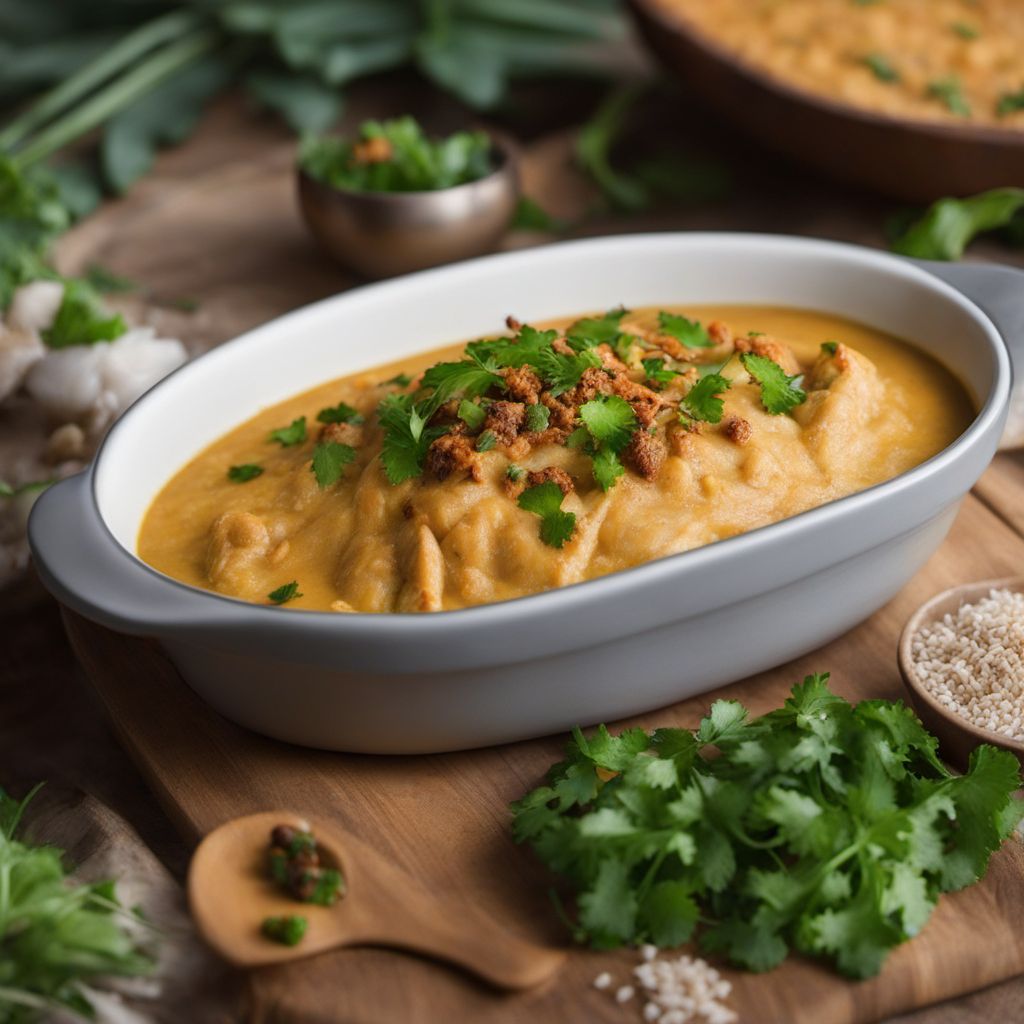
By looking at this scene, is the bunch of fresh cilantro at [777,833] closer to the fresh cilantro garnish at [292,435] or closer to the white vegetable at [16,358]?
the fresh cilantro garnish at [292,435]

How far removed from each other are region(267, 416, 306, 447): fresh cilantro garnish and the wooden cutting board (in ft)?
2.00

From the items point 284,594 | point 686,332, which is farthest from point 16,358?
point 686,332

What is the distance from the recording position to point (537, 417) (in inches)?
131

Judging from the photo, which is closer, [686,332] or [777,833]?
[777,833]

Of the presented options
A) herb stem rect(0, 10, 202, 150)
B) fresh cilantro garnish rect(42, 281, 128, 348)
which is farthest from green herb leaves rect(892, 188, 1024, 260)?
herb stem rect(0, 10, 202, 150)

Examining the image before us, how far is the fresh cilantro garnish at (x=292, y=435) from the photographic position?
3.75 metres

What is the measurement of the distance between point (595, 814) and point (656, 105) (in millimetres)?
4688

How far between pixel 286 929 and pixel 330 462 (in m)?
1.18

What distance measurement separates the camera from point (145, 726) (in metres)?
3.30

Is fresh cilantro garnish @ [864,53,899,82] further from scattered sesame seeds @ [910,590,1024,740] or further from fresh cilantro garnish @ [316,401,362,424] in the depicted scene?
fresh cilantro garnish @ [316,401,362,424]

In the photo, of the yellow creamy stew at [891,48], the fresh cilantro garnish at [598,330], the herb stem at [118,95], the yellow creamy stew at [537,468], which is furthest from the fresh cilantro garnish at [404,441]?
the herb stem at [118,95]

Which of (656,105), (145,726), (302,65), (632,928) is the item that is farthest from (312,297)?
(632,928)

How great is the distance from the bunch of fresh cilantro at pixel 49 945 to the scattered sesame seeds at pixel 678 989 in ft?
2.95

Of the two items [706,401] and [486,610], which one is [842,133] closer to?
[706,401]
